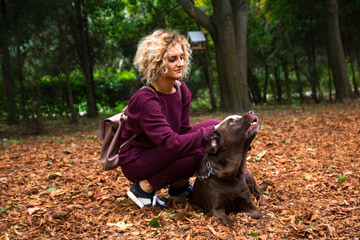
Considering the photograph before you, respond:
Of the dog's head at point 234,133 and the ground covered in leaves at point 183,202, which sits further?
the ground covered in leaves at point 183,202

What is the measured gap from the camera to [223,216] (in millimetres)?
3111

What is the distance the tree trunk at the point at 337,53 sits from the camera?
38.6 ft

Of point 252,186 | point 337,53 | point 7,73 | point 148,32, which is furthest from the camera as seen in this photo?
point 148,32

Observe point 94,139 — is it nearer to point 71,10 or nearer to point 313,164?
point 313,164

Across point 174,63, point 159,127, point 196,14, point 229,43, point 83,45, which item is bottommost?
point 159,127

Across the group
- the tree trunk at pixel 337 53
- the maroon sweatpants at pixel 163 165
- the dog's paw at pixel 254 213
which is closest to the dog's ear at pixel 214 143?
the maroon sweatpants at pixel 163 165

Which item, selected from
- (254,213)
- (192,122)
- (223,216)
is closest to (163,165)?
(223,216)

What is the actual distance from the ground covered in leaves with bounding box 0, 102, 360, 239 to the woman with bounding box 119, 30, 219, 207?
1.24 feet

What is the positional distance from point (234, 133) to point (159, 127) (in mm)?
690

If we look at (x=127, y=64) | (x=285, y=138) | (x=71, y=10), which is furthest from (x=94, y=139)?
(x=127, y=64)

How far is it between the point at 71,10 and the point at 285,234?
1389 centimetres

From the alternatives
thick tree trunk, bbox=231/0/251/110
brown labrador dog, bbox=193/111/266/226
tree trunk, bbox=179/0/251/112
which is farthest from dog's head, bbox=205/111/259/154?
thick tree trunk, bbox=231/0/251/110

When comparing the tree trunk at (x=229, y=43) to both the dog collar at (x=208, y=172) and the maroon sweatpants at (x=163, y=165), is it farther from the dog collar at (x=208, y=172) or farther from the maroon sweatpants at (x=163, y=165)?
the dog collar at (x=208, y=172)

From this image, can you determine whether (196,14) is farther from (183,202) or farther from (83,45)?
(183,202)
